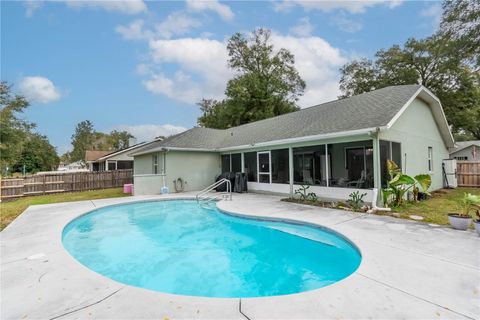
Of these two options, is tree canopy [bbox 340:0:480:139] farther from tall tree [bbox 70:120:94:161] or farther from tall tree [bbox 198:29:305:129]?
tall tree [bbox 70:120:94:161]

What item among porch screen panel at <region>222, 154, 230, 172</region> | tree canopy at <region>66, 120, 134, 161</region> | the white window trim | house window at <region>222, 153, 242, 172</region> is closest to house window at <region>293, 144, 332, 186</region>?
house window at <region>222, 153, 242, 172</region>

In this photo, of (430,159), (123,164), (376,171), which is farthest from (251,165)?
(123,164)

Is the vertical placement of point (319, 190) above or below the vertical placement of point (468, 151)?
below

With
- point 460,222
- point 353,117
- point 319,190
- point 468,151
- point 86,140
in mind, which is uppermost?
point 86,140

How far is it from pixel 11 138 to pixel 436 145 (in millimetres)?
26419

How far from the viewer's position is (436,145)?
40.5 ft

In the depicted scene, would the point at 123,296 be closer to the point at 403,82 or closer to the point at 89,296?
the point at 89,296

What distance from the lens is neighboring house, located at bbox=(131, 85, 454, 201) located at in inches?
337

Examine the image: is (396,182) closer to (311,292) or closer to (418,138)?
(418,138)

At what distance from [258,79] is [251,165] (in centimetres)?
1760

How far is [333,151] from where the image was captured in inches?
475

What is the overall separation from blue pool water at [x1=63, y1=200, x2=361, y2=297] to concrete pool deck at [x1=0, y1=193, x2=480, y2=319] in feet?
2.75

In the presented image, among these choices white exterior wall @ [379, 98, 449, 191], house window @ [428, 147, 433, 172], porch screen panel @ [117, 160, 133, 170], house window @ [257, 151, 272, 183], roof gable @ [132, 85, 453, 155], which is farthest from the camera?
porch screen panel @ [117, 160, 133, 170]

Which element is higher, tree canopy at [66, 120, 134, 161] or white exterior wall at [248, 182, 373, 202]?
tree canopy at [66, 120, 134, 161]
